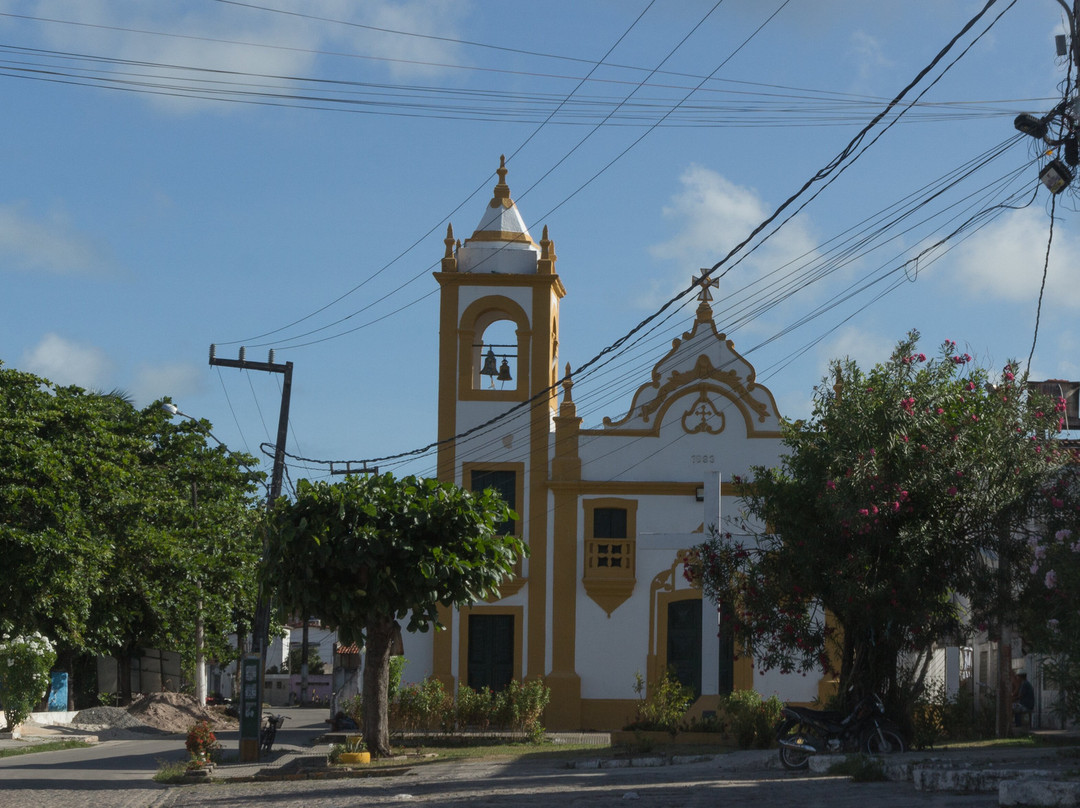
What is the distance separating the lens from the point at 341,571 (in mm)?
18734

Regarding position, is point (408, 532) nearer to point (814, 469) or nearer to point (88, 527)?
point (814, 469)

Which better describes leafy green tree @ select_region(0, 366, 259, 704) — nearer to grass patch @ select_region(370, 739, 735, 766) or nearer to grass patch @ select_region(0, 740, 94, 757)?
grass patch @ select_region(0, 740, 94, 757)

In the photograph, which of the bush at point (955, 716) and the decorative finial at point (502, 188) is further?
the decorative finial at point (502, 188)

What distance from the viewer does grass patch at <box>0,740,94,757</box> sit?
2511 centimetres

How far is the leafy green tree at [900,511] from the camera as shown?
15.2 m

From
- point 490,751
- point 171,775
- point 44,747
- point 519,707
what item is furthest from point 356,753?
point 44,747

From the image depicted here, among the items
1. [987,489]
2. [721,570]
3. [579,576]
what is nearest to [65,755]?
[579,576]

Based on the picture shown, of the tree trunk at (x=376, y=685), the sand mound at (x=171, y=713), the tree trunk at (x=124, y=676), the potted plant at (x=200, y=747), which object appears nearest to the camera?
the potted plant at (x=200, y=747)

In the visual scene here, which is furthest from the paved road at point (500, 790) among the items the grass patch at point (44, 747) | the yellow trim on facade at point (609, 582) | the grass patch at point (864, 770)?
the yellow trim on facade at point (609, 582)

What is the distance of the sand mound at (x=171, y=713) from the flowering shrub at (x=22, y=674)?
195 inches

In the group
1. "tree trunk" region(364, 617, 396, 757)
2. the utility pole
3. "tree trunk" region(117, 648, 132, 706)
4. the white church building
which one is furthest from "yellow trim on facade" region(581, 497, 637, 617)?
"tree trunk" region(117, 648, 132, 706)

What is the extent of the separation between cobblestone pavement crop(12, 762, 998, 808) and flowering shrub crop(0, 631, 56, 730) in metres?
13.6

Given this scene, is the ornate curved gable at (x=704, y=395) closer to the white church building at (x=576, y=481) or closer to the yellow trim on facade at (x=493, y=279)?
the white church building at (x=576, y=481)

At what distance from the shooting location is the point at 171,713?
3575 cm
